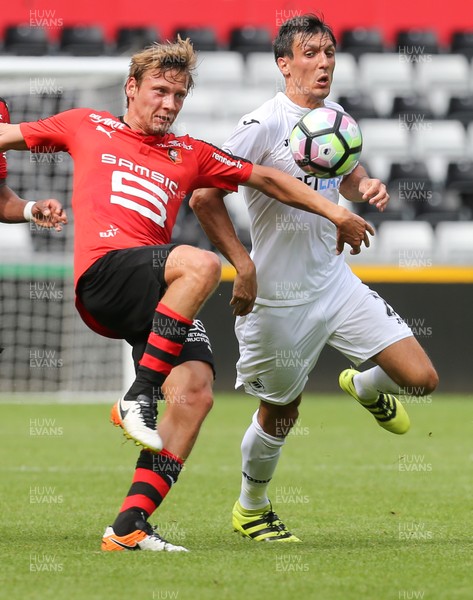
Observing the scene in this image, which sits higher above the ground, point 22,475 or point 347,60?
point 347,60

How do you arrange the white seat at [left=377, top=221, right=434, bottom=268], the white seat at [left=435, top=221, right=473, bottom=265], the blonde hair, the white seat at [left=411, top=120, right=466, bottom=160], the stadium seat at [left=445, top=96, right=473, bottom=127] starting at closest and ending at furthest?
the blonde hair < the white seat at [left=377, top=221, right=434, bottom=268] < the white seat at [left=435, top=221, right=473, bottom=265] < the white seat at [left=411, top=120, right=466, bottom=160] < the stadium seat at [left=445, top=96, right=473, bottom=127]

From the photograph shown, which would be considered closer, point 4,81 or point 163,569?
point 163,569

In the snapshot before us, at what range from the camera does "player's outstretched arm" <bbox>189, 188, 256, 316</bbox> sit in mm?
5941

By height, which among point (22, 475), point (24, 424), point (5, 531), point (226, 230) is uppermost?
point (226, 230)

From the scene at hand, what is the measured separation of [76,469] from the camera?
8812 mm

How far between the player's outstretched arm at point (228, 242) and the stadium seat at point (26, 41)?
453 inches

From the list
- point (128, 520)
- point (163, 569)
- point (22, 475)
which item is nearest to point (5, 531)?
point (128, 520)

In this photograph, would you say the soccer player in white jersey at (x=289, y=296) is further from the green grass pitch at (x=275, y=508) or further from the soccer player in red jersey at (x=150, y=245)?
the green grass pitch at (x=275, y=508)

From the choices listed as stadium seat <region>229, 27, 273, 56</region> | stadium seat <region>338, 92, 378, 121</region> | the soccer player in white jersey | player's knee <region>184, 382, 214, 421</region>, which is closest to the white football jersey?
the soccer player in white jersey

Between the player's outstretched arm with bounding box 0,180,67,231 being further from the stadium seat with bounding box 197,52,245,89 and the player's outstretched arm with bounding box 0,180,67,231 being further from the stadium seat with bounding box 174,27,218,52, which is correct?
the stadium seat with bounding box 174,27,218,52

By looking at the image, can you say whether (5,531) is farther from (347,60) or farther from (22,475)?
(347,60)

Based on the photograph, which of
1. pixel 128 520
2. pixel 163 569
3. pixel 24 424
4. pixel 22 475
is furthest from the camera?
pixel 24 424

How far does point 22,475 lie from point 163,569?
3.83m

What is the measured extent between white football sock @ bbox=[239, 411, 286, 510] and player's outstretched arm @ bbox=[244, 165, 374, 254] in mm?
1206
